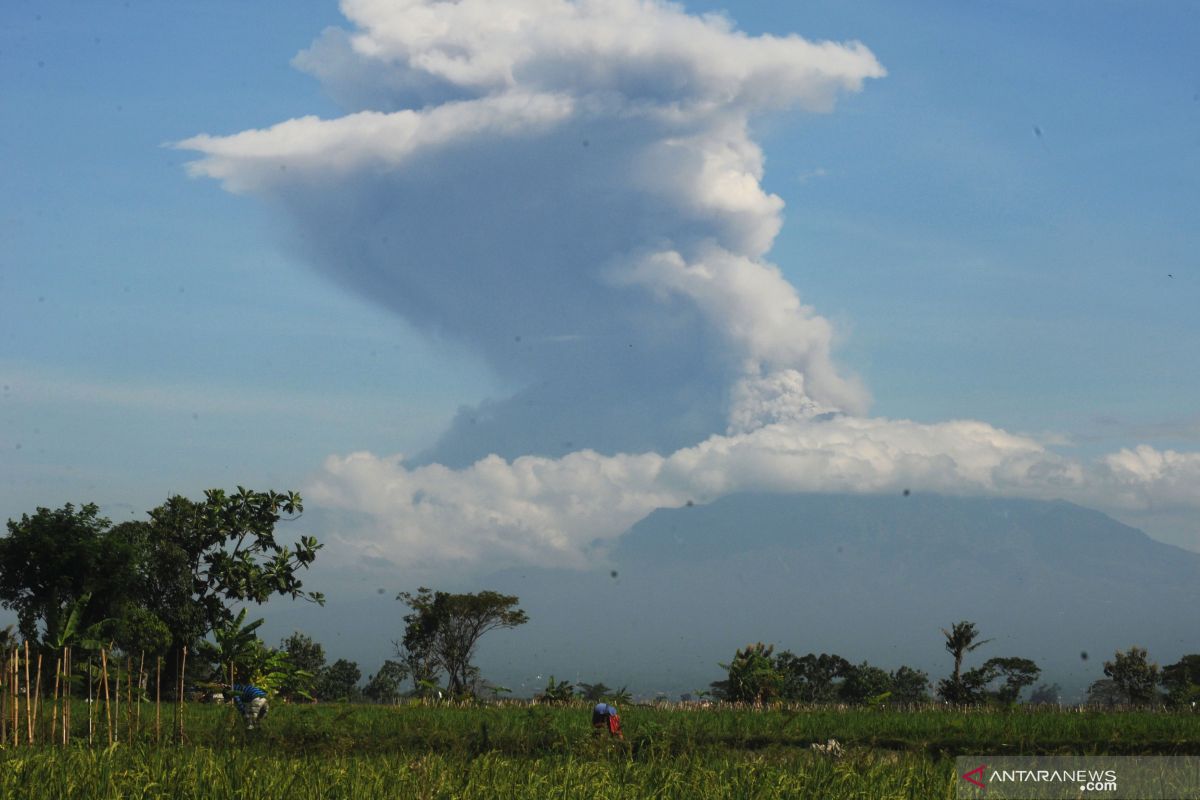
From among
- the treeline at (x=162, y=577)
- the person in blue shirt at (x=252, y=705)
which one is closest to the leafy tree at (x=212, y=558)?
the treeline at (x=162, y=577)

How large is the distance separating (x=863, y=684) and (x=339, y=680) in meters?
36.7

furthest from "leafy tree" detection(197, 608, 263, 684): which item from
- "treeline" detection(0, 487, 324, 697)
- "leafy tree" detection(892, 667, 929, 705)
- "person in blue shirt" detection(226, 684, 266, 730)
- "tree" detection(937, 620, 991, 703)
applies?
"leafy tree" detection(892, 667, 929, 705)

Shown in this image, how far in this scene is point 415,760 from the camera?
59.5 ft

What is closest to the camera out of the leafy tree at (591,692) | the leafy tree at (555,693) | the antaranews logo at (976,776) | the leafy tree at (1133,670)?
the antaranews logo at (976,776)

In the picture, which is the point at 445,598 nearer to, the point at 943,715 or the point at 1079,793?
the point at 943,715

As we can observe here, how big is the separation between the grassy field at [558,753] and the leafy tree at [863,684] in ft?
133

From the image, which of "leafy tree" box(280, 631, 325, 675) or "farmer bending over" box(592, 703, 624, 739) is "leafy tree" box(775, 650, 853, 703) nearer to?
"leafy tree" box(280, 631, 325, 675)

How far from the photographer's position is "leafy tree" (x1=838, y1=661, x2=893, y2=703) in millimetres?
72688

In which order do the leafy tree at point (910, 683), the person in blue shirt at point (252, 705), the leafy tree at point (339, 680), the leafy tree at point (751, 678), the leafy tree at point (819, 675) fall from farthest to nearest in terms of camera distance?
the leafy tree at point (910, 683) < the leafy tree at point (819, 675) < the leafy tree at point (339, 680) < the leafy tree at point (751, 678) < the person in blue shirt at point (252, 705)

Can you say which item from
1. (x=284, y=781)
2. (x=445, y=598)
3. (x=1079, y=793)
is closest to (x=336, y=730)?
(x=284, y=781)

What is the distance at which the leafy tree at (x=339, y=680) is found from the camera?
76938 mm

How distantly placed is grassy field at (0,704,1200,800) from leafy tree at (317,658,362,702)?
44506 millimetres

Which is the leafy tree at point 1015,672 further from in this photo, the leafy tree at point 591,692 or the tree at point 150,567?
the tree at point 150,567

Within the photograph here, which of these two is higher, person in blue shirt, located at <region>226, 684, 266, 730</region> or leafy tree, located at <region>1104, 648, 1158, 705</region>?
person in blue shirt, located at <region>226, 684, 266, 730</region>
